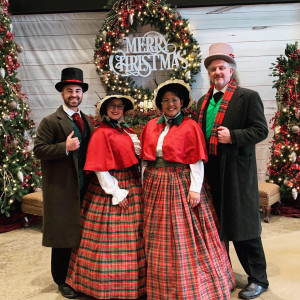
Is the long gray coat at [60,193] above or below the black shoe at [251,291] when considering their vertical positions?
above

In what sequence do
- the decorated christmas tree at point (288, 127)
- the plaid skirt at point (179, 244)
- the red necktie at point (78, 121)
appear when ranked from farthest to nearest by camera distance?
the decorated christmas tree at point (288, 127) → the red necktie at point (78, 121) → the plaid skirt at point (179, 244)

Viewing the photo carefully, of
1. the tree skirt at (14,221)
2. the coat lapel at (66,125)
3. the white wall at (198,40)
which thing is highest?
the white wall at (198,40)

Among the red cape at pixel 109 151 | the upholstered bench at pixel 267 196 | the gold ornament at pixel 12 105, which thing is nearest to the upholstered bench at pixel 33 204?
the gold ornament at pixel 12 105

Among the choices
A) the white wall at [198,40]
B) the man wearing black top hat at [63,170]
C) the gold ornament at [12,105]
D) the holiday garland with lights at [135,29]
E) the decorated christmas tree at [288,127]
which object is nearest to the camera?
the man wearing black top hat at [63,170]

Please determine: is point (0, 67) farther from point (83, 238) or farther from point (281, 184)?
point (281, 184)

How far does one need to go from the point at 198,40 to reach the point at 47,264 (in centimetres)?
356

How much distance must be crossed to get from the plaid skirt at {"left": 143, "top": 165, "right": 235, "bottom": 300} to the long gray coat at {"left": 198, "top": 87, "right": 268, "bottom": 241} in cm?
12

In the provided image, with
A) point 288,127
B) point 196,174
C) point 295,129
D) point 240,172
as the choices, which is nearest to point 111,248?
point 196,174

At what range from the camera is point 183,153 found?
89.0 inches

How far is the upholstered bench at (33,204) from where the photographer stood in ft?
13.2

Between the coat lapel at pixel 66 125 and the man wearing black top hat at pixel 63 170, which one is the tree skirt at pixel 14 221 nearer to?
the man wearing black top hat at pixel 63 170

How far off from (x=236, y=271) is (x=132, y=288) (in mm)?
1020

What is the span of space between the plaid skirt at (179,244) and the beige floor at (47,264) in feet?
1.30

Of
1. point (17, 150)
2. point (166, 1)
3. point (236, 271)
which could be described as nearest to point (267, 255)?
point (236, 271)
